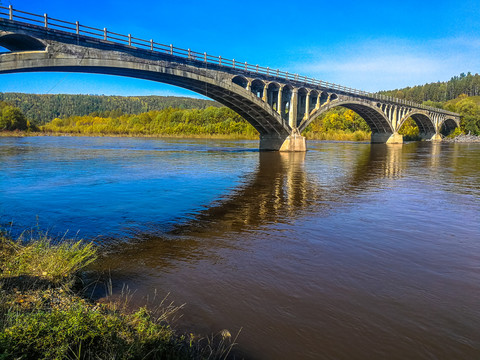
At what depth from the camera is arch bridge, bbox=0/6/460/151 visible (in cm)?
2317

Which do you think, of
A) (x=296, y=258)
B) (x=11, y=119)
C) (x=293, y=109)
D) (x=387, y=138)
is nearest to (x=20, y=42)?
(x=296, y=258)

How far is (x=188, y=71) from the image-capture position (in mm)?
34438

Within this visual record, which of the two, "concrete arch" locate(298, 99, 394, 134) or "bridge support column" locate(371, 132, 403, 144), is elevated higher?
"concrete arch" locate(298, 99, 394, 134)

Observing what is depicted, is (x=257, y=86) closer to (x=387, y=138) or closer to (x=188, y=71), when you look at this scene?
(x=188, y=71)

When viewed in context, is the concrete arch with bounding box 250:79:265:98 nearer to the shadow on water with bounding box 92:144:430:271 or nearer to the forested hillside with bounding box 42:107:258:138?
the shadow on water with bounding box 92:144:430:271

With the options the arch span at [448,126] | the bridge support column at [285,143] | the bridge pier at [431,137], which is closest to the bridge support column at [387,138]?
the bridge pier at [431,137]

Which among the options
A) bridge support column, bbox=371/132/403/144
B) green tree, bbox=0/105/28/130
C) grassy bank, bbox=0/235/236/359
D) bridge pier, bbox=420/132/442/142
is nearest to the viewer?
grassy bank, bbox=0/235/236/359

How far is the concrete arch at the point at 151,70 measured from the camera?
23.3m

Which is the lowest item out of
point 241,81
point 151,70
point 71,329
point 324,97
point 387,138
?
point 71,329

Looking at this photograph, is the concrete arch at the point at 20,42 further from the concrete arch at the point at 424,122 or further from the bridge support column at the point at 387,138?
the concrete arch at the point at 424,122

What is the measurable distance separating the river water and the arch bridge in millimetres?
10825

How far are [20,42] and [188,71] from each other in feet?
48.5

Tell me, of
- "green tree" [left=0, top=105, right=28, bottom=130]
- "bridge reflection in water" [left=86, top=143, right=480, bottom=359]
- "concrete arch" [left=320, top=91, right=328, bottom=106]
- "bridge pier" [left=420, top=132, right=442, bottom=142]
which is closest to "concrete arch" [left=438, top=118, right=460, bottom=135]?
"bridge pier" [left=420, top=132, right=442, bottom=142]

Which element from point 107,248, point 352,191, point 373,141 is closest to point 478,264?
point 107,248
